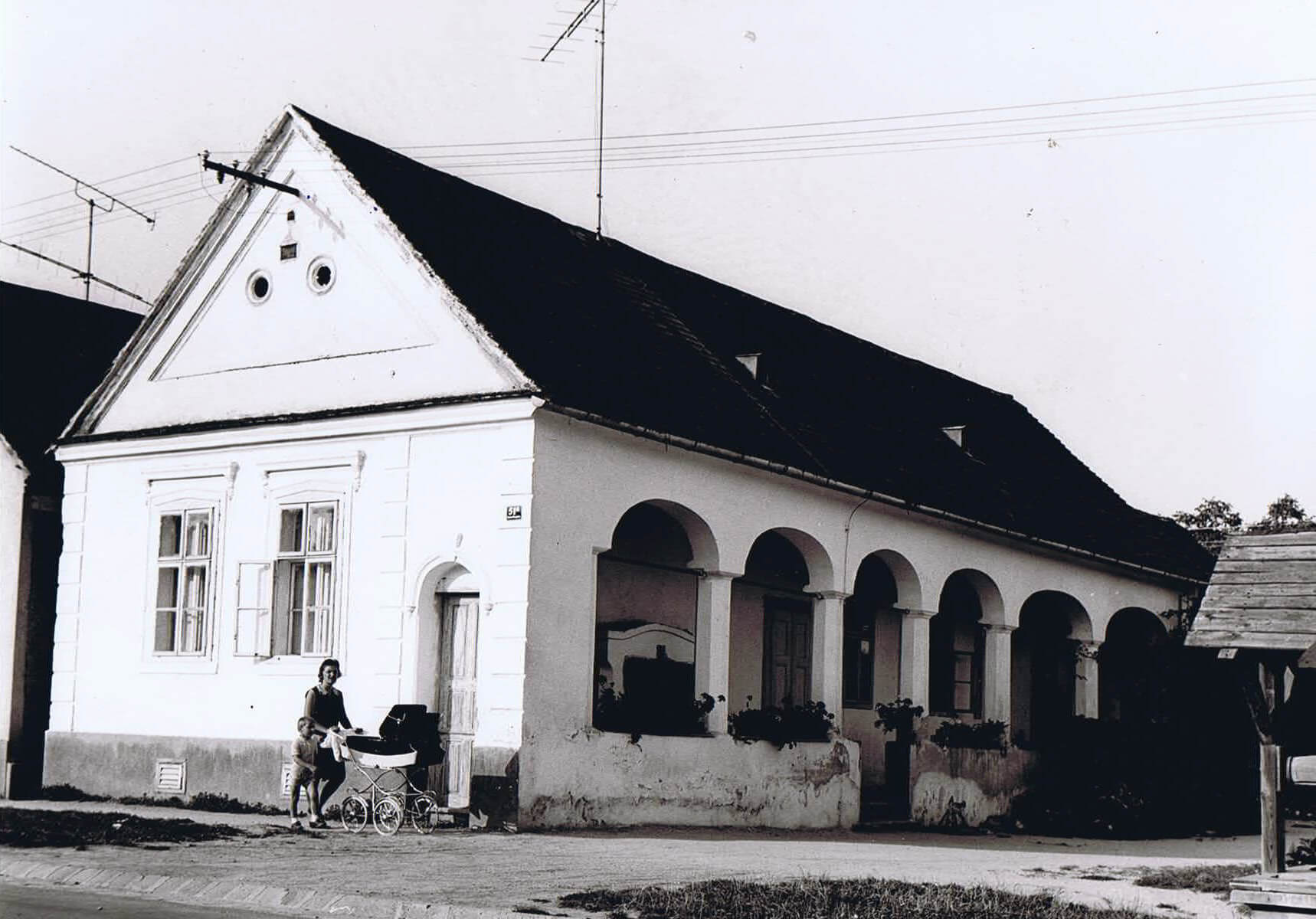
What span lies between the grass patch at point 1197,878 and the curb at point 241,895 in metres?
5.50

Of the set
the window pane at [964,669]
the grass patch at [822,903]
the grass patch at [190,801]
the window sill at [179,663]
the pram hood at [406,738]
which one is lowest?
the grass patch at [190,801]

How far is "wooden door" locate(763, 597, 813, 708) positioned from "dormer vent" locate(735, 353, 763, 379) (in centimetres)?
306

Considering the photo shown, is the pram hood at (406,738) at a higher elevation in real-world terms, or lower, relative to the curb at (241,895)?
higher

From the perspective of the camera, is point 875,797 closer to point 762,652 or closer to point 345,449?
point 762,652

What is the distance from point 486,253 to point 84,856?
8.70 meters

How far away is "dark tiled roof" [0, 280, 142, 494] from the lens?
22406 mm

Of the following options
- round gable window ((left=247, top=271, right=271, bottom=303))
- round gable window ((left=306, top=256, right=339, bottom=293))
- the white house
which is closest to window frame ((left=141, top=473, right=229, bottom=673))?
round gable window ((left=247, top=271, right=271, bottom=303))

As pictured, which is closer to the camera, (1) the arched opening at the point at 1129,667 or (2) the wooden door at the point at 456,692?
(2) the wooden door at the point at 456,692

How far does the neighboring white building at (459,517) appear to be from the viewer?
17.6 m

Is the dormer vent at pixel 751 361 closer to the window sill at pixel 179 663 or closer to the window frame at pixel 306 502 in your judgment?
the window frame at pixel 306 502

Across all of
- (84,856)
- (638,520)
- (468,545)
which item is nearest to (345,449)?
(468,545)

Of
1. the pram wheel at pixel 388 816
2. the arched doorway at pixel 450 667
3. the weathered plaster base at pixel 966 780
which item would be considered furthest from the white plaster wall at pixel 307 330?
the weathered plaster base at pixel 966 780

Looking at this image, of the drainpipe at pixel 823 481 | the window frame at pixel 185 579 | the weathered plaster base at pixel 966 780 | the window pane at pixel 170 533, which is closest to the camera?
the drainpipe at pixel 823 481

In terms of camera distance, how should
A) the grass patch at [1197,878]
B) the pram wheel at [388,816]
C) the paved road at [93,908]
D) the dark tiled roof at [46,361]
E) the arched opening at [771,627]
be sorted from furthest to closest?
1. the arched opening at [771,627]
2. the dark tiled roof at [46,361]
3. the pram wheel at [388,816]
4. the grass patch at [1197,878]
5. the paved road at [93,908]
